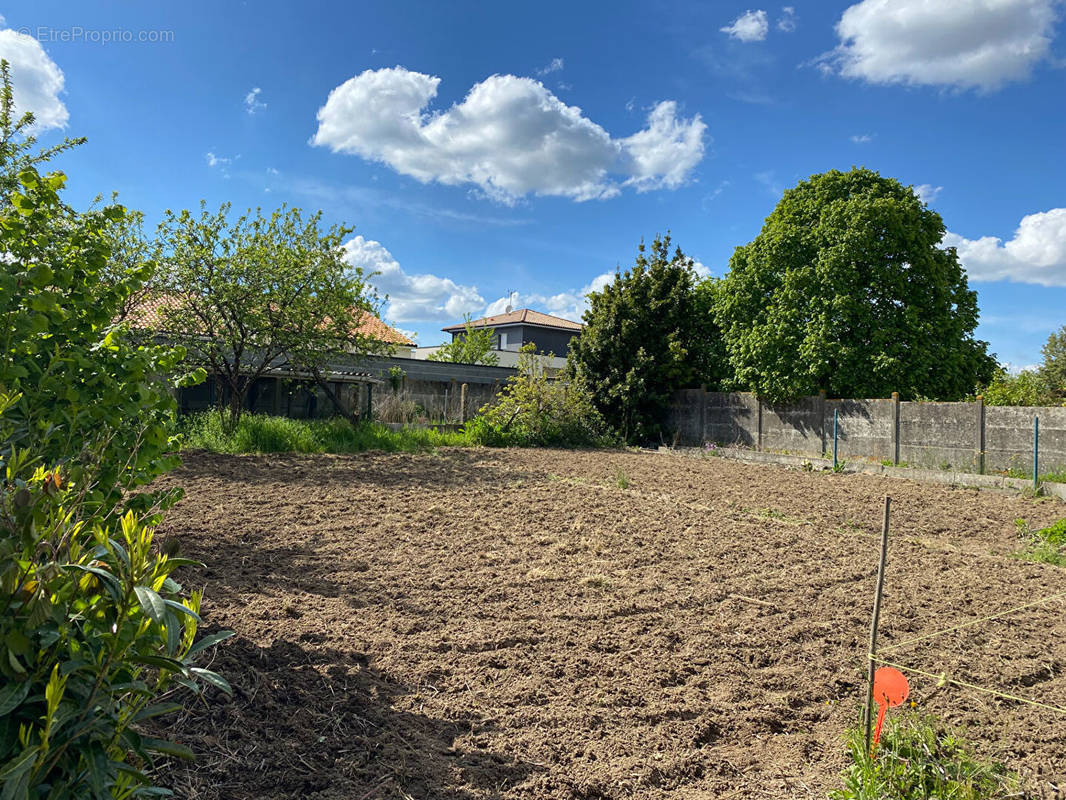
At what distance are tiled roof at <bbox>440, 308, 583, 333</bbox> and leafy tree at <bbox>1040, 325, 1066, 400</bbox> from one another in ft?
75.9

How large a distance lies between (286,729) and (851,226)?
16.1 metres

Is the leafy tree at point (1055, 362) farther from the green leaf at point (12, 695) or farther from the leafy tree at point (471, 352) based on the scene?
the green leaf at point (12, 695)

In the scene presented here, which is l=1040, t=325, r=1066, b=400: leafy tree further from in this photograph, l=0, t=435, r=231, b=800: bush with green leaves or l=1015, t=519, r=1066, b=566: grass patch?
l=0, t=435, r=231, b=800: bush with green leaves

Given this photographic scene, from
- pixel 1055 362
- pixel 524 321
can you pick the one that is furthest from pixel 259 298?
pixel 1055 362

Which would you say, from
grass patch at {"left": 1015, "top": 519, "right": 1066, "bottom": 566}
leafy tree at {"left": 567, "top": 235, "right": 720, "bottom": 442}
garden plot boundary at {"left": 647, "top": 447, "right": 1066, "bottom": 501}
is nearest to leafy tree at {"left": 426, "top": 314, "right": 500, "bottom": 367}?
leafy tree at {"left": 567, "top": 235, "right": 720, "bottom": 442}

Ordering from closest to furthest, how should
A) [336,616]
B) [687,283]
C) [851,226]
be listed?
1. [336,616]
2. [851,226]
3. [687,283]

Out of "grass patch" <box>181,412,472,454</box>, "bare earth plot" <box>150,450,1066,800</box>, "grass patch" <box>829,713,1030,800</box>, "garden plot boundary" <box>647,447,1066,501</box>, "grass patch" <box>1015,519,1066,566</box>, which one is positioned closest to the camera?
"grass patch" <box>829,713,1030,800</box>

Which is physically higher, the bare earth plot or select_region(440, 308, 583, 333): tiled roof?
select_region(440, 308, 583, 333): tiled roof

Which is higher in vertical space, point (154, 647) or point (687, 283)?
point (687, 283)

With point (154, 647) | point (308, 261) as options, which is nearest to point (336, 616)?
point (154, 647)

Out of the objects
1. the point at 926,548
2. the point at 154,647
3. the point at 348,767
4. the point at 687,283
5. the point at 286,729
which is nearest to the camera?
the point at 154,647

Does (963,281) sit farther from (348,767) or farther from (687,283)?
(348,767)

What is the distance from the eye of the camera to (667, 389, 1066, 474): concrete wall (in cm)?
1146

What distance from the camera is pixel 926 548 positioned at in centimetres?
647
